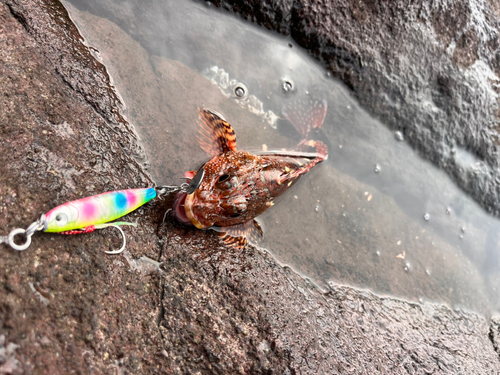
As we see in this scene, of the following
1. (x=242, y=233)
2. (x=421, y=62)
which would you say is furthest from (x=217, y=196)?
(x=421, y=62)

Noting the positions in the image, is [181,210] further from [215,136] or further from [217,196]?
[215,136]

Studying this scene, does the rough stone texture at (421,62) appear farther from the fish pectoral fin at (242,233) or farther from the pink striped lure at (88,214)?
the pink striped lure at (88,214)

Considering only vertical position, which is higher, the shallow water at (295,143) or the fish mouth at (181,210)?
the shallow water at (295,143)

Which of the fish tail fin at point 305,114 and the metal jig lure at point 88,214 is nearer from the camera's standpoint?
the metal jig lure at point 88,214

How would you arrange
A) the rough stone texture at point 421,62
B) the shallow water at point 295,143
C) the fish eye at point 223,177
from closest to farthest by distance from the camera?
the fish eye at point 223,177 < the shallow water at point 295,143 < the rough stone texture at point 421,62

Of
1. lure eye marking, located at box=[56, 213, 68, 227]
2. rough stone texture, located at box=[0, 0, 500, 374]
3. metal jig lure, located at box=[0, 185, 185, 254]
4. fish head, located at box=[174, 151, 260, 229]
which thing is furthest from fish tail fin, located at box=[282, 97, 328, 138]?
lure eye marking, located at box=[56, 213, 68, 227]

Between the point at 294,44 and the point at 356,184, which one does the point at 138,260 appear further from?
the point at 294,44

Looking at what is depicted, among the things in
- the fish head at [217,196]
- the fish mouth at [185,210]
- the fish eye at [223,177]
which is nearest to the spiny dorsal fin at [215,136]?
the fish head at [217,196]

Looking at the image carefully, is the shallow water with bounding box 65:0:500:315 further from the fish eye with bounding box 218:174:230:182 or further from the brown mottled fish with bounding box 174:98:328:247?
the fish eye with bounding box 218:174:230:182

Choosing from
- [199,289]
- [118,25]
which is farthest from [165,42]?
[199,289]
